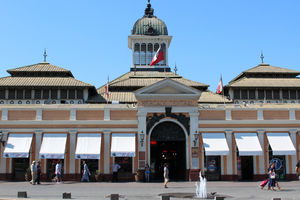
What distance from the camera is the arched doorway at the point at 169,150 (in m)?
31.7

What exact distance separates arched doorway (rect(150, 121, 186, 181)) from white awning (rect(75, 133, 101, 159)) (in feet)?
13.7

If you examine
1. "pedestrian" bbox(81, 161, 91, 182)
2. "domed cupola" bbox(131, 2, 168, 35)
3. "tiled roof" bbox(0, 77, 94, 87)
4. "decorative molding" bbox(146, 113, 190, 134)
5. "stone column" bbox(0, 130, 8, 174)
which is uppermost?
"domed cupola" bbox(131, 2, 168, 35)

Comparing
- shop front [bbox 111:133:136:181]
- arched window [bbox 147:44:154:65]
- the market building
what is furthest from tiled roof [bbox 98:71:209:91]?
shop front [bbox 111:133:136:181]

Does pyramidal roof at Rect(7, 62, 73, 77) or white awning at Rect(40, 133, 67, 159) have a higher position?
pyramidal roof at Rect(7, 62, 73, 77)

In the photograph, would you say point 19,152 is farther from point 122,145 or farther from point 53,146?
point 122,145

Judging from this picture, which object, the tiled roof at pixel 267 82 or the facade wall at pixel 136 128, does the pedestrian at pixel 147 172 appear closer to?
the facade wall at pixel 136 128

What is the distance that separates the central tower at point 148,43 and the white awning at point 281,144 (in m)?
23.4

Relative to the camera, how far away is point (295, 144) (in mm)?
31922

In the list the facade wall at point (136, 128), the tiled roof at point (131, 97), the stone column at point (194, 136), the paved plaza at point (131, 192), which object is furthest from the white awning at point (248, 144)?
the tiled roof at point (131, 97)

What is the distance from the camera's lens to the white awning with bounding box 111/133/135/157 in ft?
99.3

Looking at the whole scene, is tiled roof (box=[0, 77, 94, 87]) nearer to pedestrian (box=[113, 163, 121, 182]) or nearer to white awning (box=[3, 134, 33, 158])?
white awning (box=[3, 134, 33, 158])

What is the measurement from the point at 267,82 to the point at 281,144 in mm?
13767

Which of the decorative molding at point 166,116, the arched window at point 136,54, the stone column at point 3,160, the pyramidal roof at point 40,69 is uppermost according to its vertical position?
the arched window at point 136,54

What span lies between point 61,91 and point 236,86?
1768 centimetres
